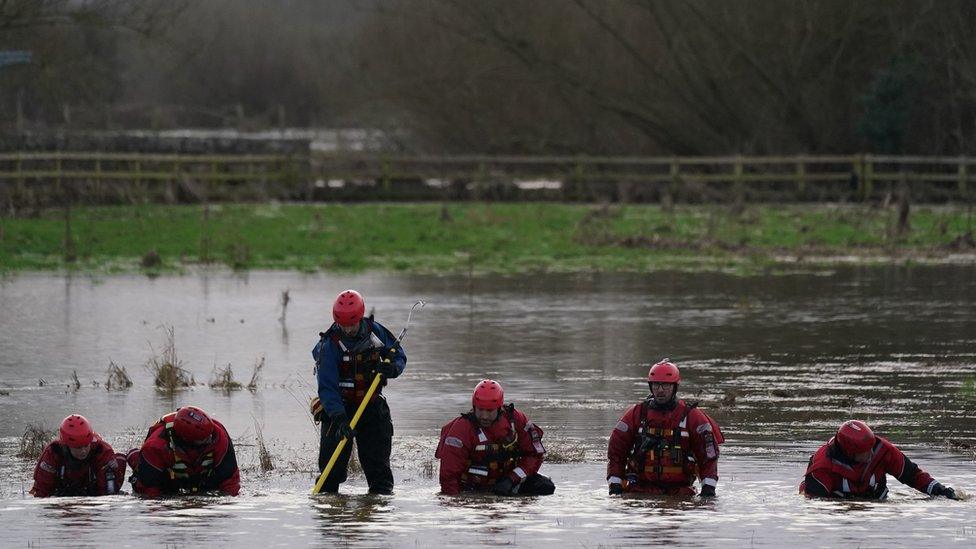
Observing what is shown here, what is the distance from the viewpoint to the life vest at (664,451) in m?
11.1

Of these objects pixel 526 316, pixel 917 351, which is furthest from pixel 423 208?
pixel 917 351

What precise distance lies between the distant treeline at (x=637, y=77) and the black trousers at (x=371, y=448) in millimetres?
33374

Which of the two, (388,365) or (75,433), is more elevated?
(388,365)

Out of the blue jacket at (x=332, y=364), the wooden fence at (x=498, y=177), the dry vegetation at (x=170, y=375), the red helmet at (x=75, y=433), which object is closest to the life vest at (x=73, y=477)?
the red helmet at (x=75, y=433)

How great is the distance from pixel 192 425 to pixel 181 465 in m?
0.36

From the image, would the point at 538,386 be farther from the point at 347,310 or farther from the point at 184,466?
the point at 184,466

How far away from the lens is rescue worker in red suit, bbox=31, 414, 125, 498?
11141 mm

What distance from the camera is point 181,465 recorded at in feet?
36.8

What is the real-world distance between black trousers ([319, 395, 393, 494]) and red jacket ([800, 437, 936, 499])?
2.75 m

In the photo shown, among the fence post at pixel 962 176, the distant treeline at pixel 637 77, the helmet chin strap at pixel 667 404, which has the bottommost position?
the helmet chin strap at pixel 667 404

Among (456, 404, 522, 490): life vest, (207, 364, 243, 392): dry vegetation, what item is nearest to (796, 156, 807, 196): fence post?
(207, 364, 243, 392): dry vegetation

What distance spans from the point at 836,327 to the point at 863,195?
947 inches

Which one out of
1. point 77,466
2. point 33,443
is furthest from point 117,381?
point 77,466

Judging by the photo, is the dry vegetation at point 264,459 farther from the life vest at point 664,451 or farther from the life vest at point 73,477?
the life vest at point 664,451
